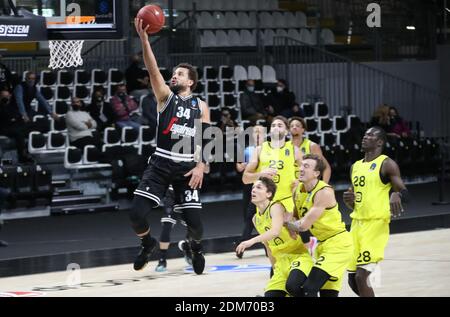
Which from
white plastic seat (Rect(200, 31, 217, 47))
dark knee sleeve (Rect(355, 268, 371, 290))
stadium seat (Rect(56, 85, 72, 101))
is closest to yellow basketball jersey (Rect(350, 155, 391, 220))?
dark knee sleeve (Rect(355, 268, 371, 290))

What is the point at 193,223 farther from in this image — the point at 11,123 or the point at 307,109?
the point at 307,109

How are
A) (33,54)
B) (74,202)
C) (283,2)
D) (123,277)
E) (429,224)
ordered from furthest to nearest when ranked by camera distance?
(283,2), (33,54), (74,202), (429,224), (123,277)

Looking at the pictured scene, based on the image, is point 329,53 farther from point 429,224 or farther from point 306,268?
point 306,268

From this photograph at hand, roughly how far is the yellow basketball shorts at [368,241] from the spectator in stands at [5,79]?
425 inches

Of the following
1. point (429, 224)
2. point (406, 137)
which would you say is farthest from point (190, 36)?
point (429, 224)

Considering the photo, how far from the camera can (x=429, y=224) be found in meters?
17.9

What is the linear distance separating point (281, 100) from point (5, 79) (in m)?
6.18

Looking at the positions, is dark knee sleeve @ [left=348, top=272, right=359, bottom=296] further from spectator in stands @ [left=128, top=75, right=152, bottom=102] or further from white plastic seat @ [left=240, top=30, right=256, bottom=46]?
white plastic seat @ [left=240, top=30, right=256, bottom=46]

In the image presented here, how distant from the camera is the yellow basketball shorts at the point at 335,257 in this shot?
29.9ft

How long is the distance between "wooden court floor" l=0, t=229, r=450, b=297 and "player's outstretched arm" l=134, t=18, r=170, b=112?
2063mm

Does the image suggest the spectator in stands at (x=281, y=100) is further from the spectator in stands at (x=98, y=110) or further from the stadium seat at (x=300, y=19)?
the stadium seat at (x=300, y=19)

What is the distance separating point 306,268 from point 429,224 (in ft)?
30.2

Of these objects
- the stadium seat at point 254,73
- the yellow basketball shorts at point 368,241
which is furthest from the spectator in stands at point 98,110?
the yellow basketball shorts at point 368,241

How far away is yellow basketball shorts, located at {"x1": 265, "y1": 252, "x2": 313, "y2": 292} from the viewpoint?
907 centimetres
